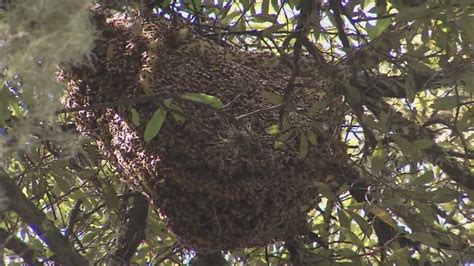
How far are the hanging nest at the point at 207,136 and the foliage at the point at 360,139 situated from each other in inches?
1.8

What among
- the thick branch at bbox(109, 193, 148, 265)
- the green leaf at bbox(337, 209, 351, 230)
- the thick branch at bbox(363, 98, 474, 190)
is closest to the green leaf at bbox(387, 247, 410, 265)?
the green leaf at bbox(337, 209, 351, 230)

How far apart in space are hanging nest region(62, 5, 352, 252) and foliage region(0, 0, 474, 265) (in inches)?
1.8

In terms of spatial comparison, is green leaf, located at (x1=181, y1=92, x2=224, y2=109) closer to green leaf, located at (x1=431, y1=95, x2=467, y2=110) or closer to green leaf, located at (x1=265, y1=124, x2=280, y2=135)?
green leaf, located at (x1=265, y1=124, x2=280, y2=135)

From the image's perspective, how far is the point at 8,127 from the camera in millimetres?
1838

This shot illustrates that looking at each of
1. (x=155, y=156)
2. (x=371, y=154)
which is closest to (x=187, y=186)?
(x=155, y=156)

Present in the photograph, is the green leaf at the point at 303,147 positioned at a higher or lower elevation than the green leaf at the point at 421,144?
higher

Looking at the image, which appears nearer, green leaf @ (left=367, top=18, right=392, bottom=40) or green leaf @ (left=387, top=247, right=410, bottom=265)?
green leaf @ (left=367, top=18, right=392, bottom=40)

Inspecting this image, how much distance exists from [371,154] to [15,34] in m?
1.16

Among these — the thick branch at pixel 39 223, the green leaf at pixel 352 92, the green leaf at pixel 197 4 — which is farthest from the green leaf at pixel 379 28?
the thick branch at pixel 39 223

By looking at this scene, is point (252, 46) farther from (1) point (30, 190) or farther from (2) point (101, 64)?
(1) point (30, 190)

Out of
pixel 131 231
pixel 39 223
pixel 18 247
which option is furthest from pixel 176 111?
pixel 131 231

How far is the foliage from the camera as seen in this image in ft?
5.12

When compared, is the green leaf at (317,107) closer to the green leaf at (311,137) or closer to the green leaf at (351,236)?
the green leaf at (311,137)

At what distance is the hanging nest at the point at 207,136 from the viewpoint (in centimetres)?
163
